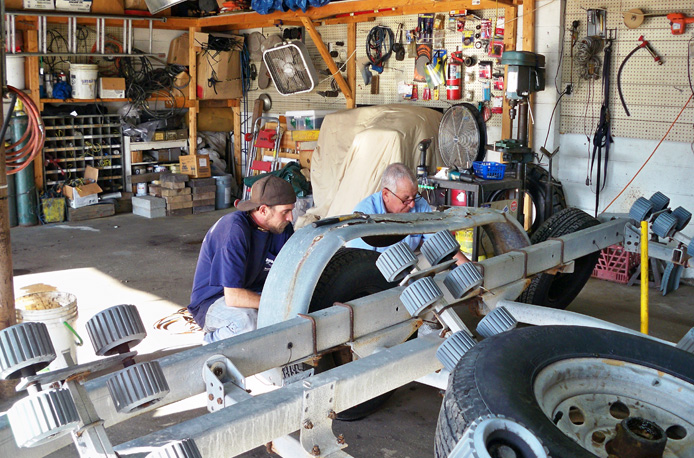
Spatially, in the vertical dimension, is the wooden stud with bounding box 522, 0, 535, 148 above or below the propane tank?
above

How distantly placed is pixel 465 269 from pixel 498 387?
74cm

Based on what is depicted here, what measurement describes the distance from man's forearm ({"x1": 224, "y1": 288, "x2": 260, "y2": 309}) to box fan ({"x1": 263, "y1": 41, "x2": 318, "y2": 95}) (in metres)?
6.13

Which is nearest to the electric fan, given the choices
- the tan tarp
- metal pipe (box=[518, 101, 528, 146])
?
metal pipe (box=[518, 101, 528, 146])

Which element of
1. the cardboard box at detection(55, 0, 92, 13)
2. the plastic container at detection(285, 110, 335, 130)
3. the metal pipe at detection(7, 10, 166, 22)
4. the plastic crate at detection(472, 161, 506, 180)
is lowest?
the plastic crate at detection(472, 161, 506, 180)

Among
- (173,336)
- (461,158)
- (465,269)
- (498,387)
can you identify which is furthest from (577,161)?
(498,387)

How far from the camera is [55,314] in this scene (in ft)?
12.3

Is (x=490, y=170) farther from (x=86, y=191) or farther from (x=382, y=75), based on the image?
(x=86, y=191)

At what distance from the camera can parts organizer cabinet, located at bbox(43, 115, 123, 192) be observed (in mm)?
8922

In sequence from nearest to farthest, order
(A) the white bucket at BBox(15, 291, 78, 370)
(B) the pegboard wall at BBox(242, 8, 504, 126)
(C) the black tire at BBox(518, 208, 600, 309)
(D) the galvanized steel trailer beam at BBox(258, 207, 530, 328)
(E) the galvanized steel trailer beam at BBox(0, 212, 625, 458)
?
(E) the galvanized steel trailer beam at BBox(0, 212, 625, 458) < (D) the galvanized steel trailer beam at BBox(258, 207, 530, 328) < (A) the white bucket at BBox(15, 291, 78, 370) < (C) the black tire at BBox(518, 208, 600, 309) < (B) the pegboard wall at BBox(242, 8, 504, 126)

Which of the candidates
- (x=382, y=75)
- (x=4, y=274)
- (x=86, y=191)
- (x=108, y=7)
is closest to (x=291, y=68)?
(x=382, y=75)

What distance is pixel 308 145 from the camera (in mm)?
8977

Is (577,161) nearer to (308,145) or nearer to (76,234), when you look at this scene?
(308,145)

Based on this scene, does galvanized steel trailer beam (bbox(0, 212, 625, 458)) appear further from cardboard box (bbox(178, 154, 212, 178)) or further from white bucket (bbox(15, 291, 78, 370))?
cardboard box (bbox(178, 154, 212, 178))

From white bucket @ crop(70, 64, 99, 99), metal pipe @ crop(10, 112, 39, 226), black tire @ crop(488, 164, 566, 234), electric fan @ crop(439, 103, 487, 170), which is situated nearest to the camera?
electric fan @ crop(439, 103, 487, 170)
